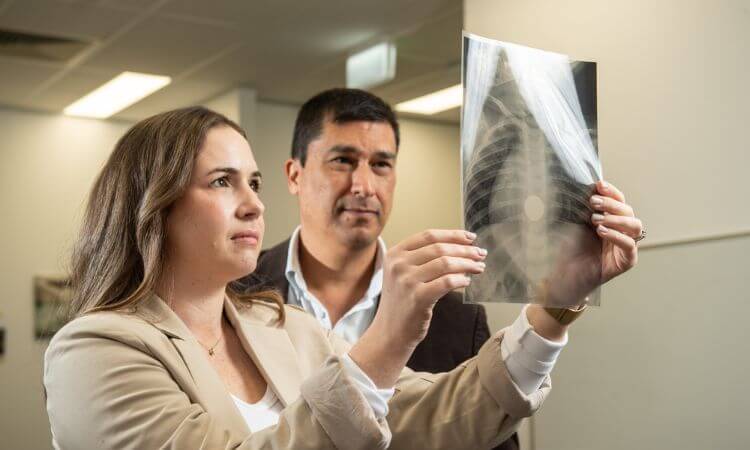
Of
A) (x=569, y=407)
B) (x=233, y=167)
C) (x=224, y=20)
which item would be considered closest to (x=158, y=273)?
(x=233, y=167)

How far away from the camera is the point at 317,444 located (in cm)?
130

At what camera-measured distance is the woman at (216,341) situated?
4.27 ft

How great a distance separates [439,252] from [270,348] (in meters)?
0.62

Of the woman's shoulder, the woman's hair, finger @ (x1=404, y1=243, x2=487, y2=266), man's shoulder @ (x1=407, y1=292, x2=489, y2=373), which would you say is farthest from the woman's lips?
man's shoulder @ (x1=407, y1=292, x2=489, y2=373)

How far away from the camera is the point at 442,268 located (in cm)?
124

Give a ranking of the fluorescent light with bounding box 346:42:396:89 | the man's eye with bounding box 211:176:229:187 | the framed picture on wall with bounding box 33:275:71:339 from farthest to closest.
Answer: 1. the framed picture on wall with bounding box 33:275:71:339
2. the fluorescent light with bounding box 346:42:396:89
3. the man's eye with bounding box 211:176:229:187

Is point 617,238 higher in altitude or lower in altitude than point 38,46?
lower

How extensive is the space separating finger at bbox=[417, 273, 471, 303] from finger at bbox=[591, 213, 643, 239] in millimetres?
254

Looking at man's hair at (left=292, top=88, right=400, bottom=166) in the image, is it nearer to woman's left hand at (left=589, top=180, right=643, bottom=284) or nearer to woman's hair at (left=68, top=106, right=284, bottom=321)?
woman's hair at (left=68, top=106, right=284, bottom=321)

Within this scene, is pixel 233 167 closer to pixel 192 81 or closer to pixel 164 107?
pixel 192 81

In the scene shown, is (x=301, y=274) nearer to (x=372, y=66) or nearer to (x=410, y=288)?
(x=410, y=288)

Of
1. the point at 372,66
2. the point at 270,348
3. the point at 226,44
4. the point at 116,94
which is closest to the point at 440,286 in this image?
the point at 270,348

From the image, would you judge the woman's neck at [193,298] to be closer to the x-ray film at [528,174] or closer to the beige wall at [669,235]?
the x-ray film at [528,174]

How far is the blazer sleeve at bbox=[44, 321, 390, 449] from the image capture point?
1.30m
